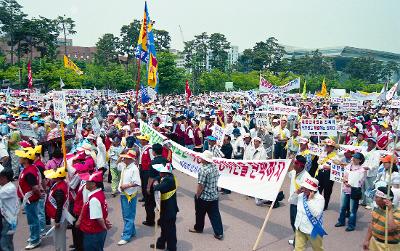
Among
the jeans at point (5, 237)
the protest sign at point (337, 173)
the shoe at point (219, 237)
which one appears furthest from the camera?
the protest sign at point (337, 173)

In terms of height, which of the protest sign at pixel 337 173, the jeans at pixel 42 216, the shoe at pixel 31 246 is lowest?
the shoe at pixel 31 246

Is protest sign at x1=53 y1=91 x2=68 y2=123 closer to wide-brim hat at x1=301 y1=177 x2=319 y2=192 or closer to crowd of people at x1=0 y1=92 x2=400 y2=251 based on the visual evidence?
crowd of people at x1=0 y1=92 x2=400 y2=251

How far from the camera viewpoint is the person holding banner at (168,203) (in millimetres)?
5941

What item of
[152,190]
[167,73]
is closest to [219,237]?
[152,190]

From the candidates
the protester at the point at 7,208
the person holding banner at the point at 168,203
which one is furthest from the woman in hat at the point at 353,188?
the protester at the point at 7,208

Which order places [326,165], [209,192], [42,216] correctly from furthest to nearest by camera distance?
1. [326,165]
2. [42,216]
3. [209,192]

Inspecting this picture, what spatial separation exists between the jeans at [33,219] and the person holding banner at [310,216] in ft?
14.9

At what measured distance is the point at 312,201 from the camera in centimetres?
536

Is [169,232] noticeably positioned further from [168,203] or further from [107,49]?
[107,49]

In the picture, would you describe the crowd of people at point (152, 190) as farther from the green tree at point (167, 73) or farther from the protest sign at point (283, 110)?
the green tree at point (167, 73)

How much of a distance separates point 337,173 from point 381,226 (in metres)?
3.22

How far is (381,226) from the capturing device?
187 inches

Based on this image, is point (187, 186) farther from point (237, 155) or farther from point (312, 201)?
point (312, 201)

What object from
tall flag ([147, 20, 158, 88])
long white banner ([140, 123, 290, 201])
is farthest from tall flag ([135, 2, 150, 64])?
long white banner ([140, 123, 290, 201])
